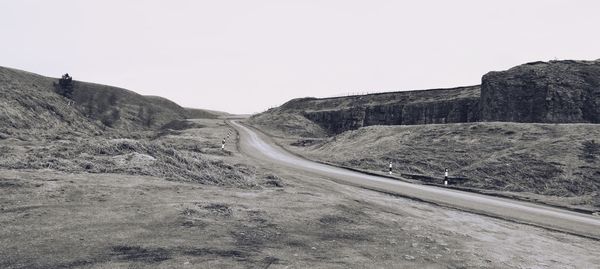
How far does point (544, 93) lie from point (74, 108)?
2270 inches

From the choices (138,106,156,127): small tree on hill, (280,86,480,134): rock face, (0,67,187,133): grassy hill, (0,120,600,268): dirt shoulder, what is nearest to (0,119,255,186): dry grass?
(0,120,600,268): dirt shoulder

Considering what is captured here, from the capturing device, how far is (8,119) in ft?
98.8

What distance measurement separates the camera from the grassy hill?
33500mm

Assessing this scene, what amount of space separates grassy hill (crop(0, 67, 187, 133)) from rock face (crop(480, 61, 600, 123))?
4984 cm

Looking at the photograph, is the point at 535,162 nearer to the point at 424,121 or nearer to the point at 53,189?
the point at 53,189

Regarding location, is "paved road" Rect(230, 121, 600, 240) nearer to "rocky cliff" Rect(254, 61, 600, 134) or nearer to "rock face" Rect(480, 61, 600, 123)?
"rock face" Rect(480, 61, 600, 123)

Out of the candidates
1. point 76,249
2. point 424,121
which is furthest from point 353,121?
point 76,249

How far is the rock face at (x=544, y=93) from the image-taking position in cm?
4547

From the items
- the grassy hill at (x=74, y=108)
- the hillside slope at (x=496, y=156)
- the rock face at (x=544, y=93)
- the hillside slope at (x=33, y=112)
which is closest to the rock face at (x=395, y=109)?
the rock face at (x=544, y=93)

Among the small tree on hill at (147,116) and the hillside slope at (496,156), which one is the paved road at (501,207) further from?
the small tree on hill at (147,116)

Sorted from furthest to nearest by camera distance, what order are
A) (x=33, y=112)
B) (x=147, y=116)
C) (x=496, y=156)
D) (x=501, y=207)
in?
(x=147, y=116), (x=33, y=112), (x=496, y=156), (x=501, y=207)

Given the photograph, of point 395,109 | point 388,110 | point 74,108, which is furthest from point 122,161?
point 388,110

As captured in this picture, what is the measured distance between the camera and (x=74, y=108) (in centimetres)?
4862

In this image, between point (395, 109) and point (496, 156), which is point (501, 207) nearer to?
point (496, 156)
